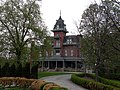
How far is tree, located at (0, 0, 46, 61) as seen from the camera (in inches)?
1441

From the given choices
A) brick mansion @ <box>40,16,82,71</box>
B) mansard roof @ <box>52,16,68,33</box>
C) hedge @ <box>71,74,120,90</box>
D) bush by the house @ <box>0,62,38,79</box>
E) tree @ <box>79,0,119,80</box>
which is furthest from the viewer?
mansard roof @ <box>52,16,68,33</box>

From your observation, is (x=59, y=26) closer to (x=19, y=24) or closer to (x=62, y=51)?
(x=62, y=51)

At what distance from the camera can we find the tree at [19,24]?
36.6 meters

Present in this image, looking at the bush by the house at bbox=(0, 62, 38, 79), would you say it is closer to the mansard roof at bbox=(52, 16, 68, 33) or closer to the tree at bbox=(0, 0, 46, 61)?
the tree at bbox=(0, 0, 46, 61)

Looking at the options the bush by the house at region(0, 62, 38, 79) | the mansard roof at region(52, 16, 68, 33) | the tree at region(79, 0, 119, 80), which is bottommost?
the bush by the house at region(0, 62, 38, 79)

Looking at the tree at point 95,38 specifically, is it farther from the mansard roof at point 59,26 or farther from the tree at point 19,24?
the mansard roof at point 59,26

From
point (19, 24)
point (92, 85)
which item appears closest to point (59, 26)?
point (19, 24)

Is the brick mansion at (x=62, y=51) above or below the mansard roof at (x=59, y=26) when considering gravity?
below

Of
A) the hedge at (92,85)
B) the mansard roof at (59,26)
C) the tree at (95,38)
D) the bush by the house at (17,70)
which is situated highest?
the mansard roof at (59,26)

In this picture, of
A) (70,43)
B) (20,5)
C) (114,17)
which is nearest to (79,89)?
(114,17)

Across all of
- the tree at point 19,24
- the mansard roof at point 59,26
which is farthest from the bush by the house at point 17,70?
the mansard roof at point 59,26

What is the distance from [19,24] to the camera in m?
37.6

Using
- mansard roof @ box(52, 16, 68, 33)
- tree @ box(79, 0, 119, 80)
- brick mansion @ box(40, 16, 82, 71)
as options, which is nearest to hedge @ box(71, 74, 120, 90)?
tree @ box(79, 0, 119, 80)

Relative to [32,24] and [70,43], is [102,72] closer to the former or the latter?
[32,24]
